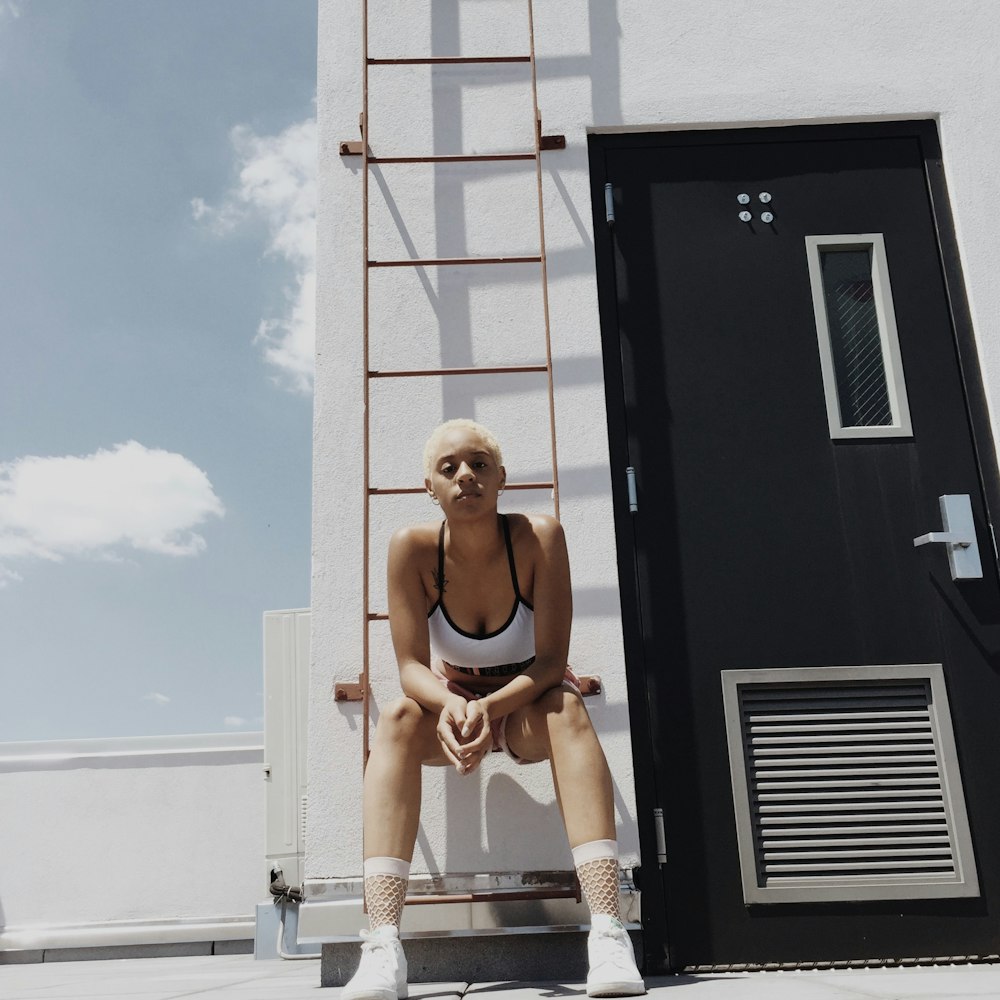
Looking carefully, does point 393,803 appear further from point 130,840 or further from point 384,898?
point 130,840

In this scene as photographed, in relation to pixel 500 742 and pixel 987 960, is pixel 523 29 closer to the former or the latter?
pixel 500 742

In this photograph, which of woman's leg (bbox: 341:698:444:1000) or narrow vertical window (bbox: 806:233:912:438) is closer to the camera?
woman's leg (bbox: 341:698:444:1000)

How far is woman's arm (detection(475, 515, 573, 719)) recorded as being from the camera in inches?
78.1

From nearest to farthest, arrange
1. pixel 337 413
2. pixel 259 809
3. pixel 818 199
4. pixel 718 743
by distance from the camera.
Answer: pixel 718 743
pixel 337 413
pixel 818 199
pixel 259 809

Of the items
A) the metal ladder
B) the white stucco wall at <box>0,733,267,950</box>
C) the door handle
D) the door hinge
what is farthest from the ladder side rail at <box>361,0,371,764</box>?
the white stucco wall at <box>0,733,267,950</box>

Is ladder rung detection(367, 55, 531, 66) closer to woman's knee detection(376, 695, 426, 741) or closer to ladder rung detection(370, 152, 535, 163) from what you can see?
ladder rung detection(370, 152, 535, 163)

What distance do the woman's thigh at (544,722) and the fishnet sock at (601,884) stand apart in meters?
0.25

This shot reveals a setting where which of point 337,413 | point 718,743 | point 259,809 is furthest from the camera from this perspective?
point 259,809

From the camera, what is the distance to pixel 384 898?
1.83 meters

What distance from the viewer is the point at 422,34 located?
3.15 meters

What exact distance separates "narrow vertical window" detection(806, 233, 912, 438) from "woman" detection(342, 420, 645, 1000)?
1.21 meters

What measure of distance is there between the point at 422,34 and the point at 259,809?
456 cm

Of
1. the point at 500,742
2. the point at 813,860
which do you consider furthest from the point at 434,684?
the point at 813,860

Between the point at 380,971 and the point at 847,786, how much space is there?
142 cm
